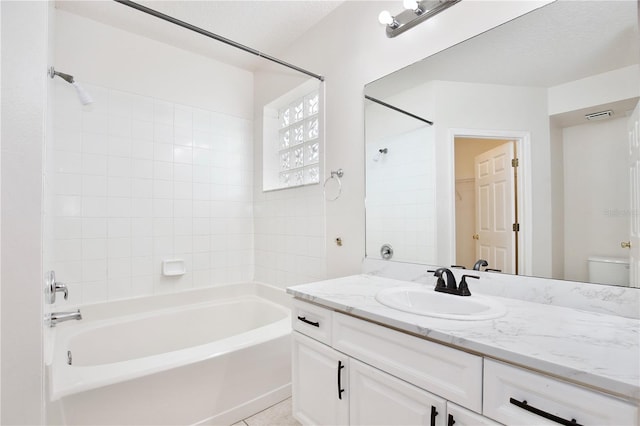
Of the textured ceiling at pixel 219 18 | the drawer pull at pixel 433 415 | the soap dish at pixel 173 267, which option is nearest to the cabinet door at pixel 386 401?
the drawer pull at pixel 433 415

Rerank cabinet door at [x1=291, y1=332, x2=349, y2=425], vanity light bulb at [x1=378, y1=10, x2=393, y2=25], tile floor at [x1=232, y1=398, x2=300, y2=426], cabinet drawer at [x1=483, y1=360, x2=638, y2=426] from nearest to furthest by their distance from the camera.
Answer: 1. cabinet drawer at [x1=483, y1=360, x2=638, y2=426]
2. cabinet door at [x1=291, y1=332, x2=349, y2=425]
3. vanity light bulb at [x1=378, y1=10, x2=393, y2=25]
4. tile floor at [x1=232, y1=398, x2=300, y2=426]

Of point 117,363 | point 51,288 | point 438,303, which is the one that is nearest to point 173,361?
point 117,363

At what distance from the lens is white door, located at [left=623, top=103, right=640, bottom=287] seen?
3.41ft

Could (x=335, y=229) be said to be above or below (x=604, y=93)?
below

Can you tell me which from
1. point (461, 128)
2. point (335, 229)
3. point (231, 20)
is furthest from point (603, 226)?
point (231, 20)

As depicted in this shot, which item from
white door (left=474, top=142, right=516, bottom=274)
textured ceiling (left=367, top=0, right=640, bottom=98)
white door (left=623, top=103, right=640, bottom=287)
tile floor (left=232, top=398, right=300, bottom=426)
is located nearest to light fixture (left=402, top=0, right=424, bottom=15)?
textured ceiling (left=367, top=0, right=640, bottom=98)

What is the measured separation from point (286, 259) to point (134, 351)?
1296mm

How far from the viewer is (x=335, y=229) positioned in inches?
84.5

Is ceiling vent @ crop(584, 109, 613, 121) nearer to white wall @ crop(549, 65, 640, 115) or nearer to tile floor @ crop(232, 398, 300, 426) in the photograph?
white wall @ crop(549, 65, 640, 115)

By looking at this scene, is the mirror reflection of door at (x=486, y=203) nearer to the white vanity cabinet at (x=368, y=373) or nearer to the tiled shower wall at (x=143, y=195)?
the white vanity cabinet at (x=368, y=373)

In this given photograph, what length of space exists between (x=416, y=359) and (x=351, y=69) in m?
1.77

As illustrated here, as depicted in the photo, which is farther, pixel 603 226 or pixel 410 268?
pixel 410 268

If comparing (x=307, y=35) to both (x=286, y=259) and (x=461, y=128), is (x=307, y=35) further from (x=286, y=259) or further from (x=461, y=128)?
(x=286, y=259)

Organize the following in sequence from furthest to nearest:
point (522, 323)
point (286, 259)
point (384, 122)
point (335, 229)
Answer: point (286, 259)
point (335, 229)
point (384, 122)
point (522, 323)
